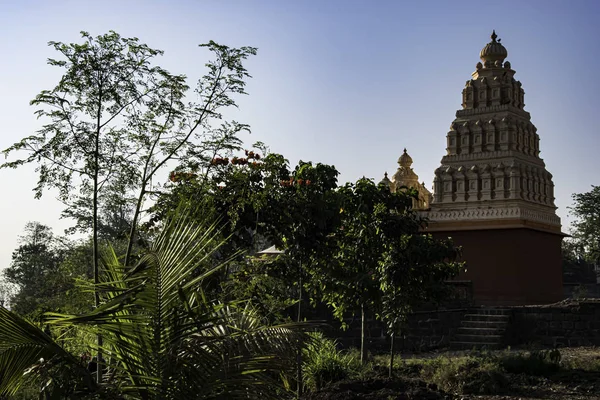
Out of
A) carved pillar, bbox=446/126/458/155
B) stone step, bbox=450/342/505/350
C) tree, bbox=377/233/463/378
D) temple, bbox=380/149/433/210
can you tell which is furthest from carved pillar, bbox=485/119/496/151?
tree, bbox=377/233/463/378

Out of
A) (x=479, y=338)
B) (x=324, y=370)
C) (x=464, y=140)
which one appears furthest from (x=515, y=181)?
(x=324, y=370)

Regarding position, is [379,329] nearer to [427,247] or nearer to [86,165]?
[427,247]

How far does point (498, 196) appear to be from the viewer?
25.3 m

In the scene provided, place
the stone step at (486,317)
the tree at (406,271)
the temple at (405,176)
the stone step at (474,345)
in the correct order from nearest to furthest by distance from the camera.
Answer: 1. the tree at (406,271)
2. the stone step at (474,345)
3. the stone step at (486,317)
4. the temple at (405,176)

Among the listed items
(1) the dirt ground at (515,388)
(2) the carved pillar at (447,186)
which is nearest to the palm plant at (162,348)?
(1) the dirt ground at (515,388)

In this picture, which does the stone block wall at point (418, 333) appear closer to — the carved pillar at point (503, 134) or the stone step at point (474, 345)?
the stone step at point (474, 345)

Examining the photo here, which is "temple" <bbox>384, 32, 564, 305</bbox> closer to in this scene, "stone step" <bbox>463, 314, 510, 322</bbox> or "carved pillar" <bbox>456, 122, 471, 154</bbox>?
"carved pillar" <bbox>456, 122, 471, 154</bbox>

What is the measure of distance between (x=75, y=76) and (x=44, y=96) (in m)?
0.43

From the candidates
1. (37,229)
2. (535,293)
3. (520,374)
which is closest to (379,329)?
(520,374)

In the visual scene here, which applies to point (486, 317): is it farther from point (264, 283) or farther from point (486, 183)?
point (264, 283)

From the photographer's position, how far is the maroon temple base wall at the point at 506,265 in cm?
2423

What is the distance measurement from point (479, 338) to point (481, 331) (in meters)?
0.28

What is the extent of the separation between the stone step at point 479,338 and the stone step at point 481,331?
0.31 feet

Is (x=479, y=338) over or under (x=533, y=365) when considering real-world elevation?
over
